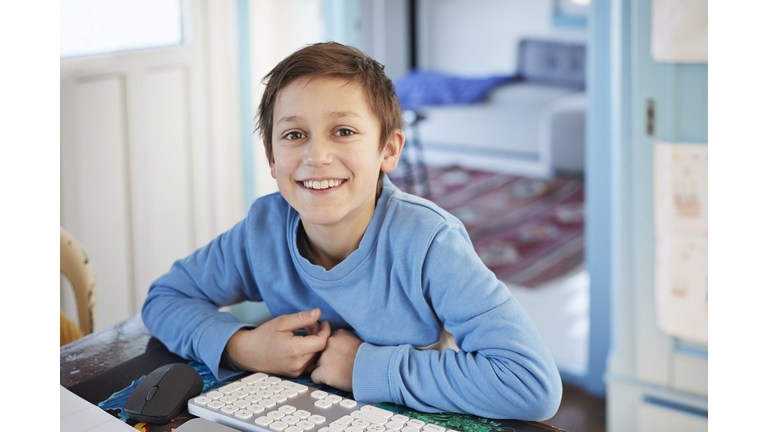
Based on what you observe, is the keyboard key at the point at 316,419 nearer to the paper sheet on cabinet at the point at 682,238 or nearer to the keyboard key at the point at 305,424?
the keyboard key at the point at 305,424

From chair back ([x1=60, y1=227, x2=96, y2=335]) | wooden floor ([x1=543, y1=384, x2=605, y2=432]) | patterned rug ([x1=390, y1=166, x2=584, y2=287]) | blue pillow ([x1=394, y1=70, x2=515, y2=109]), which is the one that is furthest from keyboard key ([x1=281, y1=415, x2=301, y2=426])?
blue pillow ([x1=394, y1=70, x2=515, y2=109])

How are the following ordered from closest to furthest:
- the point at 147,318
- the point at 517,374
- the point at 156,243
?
the point at 517,374, the point at 147,318, the point at 156,243

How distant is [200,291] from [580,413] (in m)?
1.56

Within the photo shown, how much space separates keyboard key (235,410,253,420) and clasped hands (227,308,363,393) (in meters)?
0.12

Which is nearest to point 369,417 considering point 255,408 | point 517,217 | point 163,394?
point 255,408

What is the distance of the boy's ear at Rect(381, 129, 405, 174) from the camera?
0.92 metres

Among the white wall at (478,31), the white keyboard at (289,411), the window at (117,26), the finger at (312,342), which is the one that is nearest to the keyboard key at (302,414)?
the white keyboard at (289,411)

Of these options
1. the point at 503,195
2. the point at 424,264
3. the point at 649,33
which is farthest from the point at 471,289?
the point at 503,195

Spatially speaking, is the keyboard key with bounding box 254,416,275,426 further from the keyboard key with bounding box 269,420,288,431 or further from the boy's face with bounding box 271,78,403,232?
the boy's face with bounding box 271,78,403,232

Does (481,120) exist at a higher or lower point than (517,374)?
higher

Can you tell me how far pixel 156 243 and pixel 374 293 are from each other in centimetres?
174
